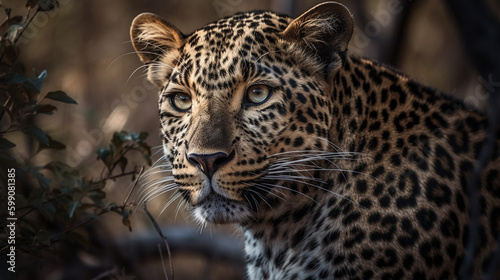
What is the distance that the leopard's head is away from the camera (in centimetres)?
439

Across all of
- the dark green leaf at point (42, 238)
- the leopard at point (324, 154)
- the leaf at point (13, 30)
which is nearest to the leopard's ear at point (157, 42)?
the leopard at point (324, 154)

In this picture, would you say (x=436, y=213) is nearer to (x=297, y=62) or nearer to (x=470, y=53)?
(x=297, y=62)

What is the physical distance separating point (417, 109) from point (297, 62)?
966 mm

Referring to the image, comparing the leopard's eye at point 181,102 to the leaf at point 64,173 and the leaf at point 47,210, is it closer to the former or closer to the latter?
the leaf at point 64,173

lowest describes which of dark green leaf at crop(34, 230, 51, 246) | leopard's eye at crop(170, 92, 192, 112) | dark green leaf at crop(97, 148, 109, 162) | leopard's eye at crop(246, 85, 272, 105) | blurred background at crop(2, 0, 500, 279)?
A: blurred background at crop(2, 0, 500, 279)

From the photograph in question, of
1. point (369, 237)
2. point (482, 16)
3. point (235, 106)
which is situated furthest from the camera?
point (482, 16)

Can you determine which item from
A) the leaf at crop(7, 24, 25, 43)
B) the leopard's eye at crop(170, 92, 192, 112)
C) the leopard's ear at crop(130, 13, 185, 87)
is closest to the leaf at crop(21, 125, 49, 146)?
the leaf at crop(7, 24, 25, 43)

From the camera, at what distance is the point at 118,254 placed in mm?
7969

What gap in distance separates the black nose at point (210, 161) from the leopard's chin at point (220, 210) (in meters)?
0.22

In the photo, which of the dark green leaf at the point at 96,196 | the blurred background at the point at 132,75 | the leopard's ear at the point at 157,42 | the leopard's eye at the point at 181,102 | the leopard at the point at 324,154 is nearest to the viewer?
the leopard at the point at 324,154

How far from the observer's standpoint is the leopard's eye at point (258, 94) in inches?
183

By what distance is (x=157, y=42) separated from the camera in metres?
5.37

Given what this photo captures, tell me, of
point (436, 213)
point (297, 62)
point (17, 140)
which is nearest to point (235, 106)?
point (297, 62)

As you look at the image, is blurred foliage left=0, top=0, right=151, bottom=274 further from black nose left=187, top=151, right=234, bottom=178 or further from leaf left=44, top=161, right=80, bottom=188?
black nose left=187, top=151, right=234, bottom=178
